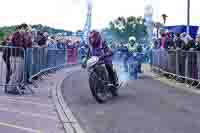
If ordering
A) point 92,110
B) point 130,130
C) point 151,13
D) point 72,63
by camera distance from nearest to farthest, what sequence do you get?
point 130,130, point 92,110, point 151,13, point 72,63

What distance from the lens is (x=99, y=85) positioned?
11328 millimetres

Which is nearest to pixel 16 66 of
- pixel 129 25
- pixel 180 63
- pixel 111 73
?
pixel 111 73

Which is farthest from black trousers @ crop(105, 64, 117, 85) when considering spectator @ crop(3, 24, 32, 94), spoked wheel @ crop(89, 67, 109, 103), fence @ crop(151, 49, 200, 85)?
fence @ crop(151, 49, 200, 85)

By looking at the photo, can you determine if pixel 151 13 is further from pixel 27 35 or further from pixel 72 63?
pixel 27 35

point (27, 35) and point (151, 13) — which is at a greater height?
point (151, 13)

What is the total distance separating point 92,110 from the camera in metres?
10.1

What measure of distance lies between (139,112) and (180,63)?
8.33 meters

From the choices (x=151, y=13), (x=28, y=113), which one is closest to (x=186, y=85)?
(x=28, y=113)

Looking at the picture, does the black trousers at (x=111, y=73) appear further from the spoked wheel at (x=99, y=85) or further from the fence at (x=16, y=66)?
the fence at (x=16, y=66)

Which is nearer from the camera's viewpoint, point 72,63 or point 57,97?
point 57,97

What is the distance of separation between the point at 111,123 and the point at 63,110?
5.59 ft

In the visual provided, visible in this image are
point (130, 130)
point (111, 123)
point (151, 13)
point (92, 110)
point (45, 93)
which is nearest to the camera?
point (130, 130)

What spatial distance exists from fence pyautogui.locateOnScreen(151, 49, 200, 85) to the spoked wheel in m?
4.98

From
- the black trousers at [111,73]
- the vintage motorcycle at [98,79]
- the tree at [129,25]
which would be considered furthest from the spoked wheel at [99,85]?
the tree at [129,25]
